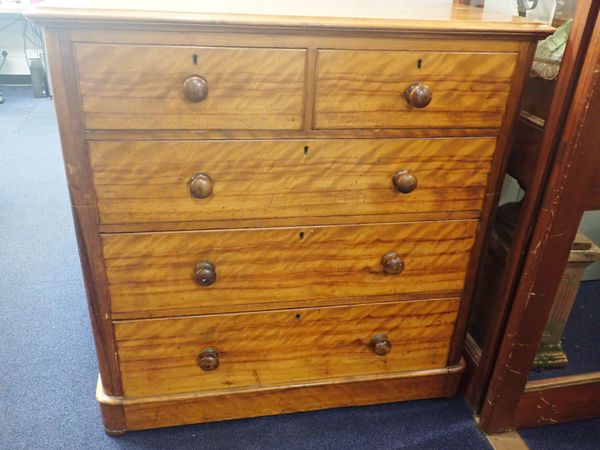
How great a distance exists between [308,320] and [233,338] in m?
0.19

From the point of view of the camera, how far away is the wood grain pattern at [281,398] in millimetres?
1396

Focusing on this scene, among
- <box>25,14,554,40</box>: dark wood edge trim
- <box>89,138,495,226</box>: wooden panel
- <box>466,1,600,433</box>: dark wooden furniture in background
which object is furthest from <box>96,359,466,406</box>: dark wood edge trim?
<box>25,14,554,40</box>: dark wood edge trim

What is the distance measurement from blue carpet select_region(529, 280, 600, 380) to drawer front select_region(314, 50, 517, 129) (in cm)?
89

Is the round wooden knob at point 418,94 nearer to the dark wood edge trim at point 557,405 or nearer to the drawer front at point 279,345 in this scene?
the drawer front at point 279,345

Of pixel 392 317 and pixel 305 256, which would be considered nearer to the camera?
pixel 305 256

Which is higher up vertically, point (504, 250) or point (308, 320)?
point (504, 250)

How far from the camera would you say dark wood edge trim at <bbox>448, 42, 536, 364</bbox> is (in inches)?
46.2

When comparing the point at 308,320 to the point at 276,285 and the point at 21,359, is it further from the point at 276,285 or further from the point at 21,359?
the point at 21,359

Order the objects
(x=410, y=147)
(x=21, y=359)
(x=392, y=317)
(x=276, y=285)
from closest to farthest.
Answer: (x=410, y=147) < (x=276, y=285) < (x=392, y=317) < (x=21, y=359)

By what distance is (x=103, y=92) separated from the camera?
1030 mm

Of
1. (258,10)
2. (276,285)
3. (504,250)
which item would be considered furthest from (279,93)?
(504,250)

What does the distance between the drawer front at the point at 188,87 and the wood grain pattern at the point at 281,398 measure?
719 mm

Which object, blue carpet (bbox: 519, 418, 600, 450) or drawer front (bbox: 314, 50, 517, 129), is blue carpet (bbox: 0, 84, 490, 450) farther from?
drawer front (bbox: 314, 50, 517, 129)

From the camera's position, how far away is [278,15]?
1.03 m
